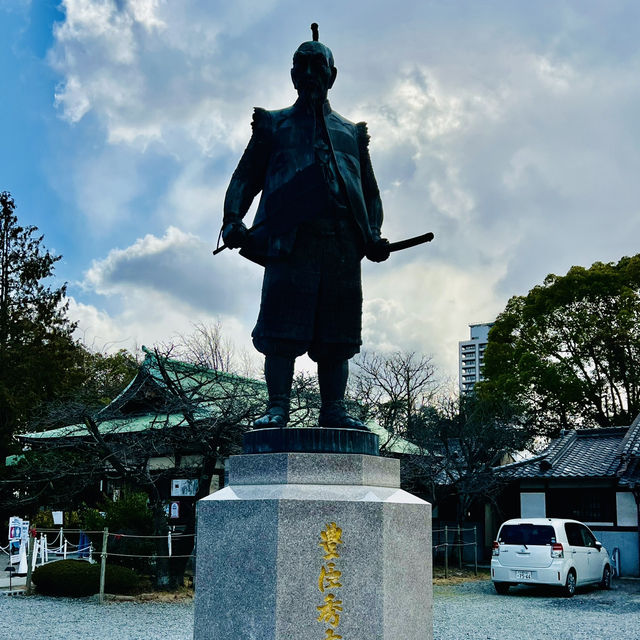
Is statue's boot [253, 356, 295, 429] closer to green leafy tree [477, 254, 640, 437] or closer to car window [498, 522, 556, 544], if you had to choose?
car window [498, 522, 556, 544]

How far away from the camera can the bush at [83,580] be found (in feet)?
45.8

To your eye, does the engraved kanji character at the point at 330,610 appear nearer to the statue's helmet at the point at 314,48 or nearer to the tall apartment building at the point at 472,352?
the statue's helmet at the point at 314,48

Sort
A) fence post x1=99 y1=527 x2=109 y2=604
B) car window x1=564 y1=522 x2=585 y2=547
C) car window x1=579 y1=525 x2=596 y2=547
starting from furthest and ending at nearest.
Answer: car window x1=579 y1=525 x2=596 y2=547, car window x1=564 y1=522 x2=585 y2=547, fence post x1=99 y1=527 x2=109 y2=604

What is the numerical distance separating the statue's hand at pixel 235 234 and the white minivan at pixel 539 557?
13183mm

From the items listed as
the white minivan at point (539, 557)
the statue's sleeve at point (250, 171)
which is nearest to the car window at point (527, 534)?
the white minivan at point (539, 557)

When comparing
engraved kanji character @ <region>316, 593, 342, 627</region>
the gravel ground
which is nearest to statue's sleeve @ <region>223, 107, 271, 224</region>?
engraved kanji character @ <region>316, 593, 342, 627</region>

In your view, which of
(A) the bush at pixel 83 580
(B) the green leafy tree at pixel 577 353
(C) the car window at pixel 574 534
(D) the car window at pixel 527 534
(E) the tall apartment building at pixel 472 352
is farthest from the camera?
(E) the tall apartment building at pixel 472 352


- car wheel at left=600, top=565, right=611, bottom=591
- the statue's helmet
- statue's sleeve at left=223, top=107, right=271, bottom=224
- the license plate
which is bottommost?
car wheel at left=600, top=565, right=611, bottom=591

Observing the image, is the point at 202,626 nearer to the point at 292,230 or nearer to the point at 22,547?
the point at 292,230

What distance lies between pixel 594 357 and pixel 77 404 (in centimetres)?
2025

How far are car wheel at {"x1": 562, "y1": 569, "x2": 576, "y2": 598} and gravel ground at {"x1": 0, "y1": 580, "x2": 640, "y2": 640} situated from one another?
0.26 metres

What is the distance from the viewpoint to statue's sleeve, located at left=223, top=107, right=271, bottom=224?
4988mm

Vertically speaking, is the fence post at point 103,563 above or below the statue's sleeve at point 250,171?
below

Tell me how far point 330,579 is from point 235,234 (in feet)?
7.39
